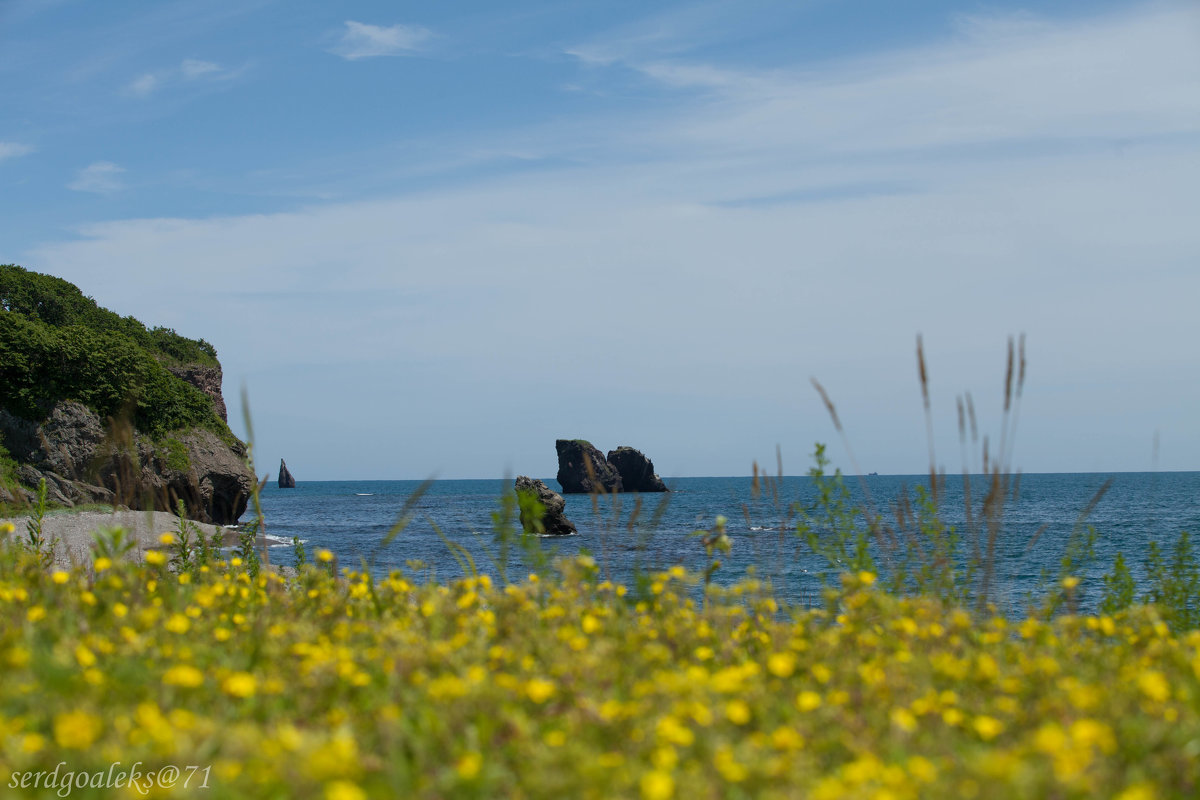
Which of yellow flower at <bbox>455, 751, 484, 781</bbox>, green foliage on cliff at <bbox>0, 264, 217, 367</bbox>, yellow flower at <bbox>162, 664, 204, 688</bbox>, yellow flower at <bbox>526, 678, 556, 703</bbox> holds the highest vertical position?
green foliage on cliff at <bbox>0, 264, 217, 367</bbox>

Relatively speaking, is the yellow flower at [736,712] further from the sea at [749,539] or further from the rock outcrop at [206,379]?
the rock outcrop at [206,379]

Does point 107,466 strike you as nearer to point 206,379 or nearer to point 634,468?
point 206,379

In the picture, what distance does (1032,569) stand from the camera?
22453mm

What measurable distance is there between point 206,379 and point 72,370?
1711 centimetres

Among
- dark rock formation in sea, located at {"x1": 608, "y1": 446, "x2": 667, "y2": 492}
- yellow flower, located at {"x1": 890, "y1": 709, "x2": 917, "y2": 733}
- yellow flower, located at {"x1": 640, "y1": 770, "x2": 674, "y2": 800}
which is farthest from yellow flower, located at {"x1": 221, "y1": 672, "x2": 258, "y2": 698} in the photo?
dark rock formation in sea, located at {"x1": 608, "y1": 446, "x2": 667, "y2": 492}

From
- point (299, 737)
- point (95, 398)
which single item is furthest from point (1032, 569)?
point (95, 398)

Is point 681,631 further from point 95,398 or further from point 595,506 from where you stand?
point 95,398

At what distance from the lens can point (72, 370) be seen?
33906 millimetres

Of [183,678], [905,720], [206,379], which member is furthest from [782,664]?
[206,379]

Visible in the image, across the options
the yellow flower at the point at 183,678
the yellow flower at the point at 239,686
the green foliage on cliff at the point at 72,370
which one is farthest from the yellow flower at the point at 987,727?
the green foliage on cliff at the point at 72,370

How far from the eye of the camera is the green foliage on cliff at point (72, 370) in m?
32.6

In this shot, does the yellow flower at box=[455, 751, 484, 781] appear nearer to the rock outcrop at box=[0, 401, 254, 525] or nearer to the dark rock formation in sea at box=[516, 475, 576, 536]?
the rock outcrop at box=[0, 401, 254, 525]

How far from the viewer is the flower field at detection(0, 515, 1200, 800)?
1.93 metres

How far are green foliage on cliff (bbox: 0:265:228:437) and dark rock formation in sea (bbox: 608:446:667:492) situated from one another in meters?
70.3
